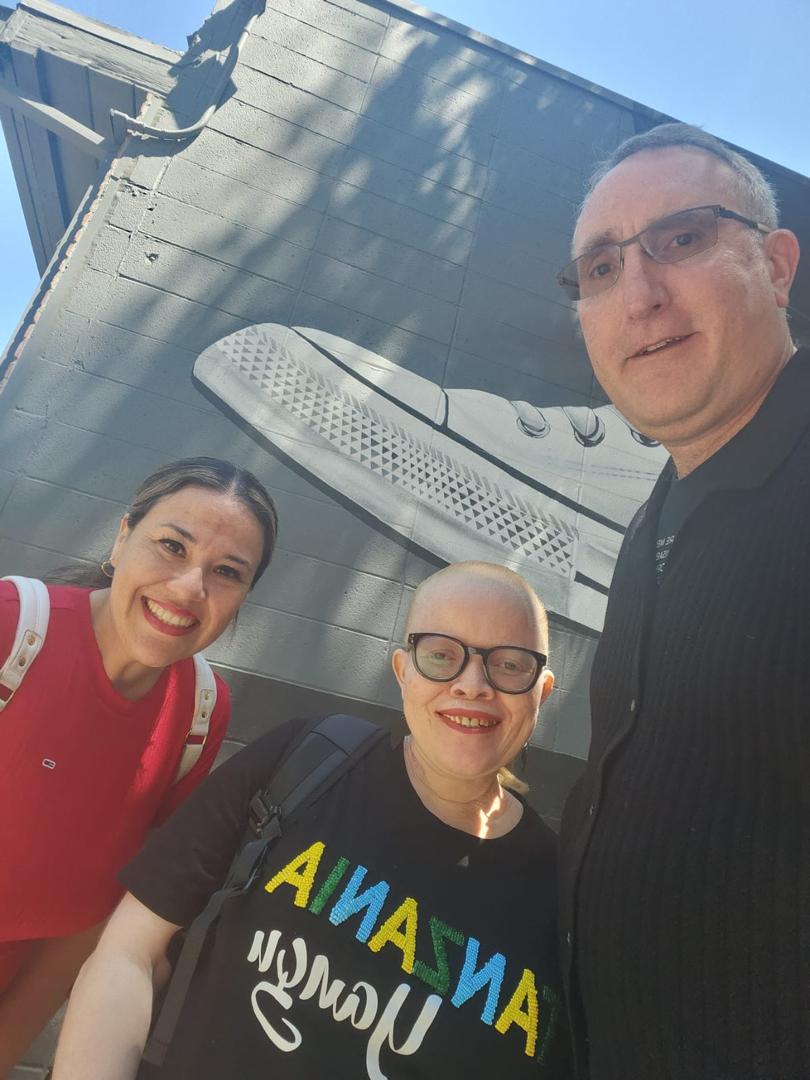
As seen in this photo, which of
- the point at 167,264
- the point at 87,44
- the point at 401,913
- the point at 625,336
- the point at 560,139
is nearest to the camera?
the point at 401,913

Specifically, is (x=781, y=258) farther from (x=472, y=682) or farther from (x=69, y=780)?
(x=69, y=780)

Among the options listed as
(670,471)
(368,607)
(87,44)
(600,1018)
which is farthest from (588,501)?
(87,44)

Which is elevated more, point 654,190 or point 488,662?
point 654,190

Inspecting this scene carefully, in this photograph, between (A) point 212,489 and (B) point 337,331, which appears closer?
(A) point 212,489

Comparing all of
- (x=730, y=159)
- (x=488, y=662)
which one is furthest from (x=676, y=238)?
(x=488, y=662)

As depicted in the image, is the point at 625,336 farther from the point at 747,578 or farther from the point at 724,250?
the point at 747,578

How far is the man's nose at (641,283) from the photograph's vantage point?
3.12ft

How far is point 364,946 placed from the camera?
828mm

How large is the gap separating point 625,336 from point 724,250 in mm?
205

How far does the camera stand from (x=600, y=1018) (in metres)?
0.73

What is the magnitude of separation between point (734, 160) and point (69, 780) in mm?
1712

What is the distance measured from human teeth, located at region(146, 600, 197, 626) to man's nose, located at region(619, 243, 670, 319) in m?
1.04

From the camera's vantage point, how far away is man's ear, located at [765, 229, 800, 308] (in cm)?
97

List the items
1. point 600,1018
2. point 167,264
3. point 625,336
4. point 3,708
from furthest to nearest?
point 167,264 → point 3,708 → point 625,336 → point 600,1018
